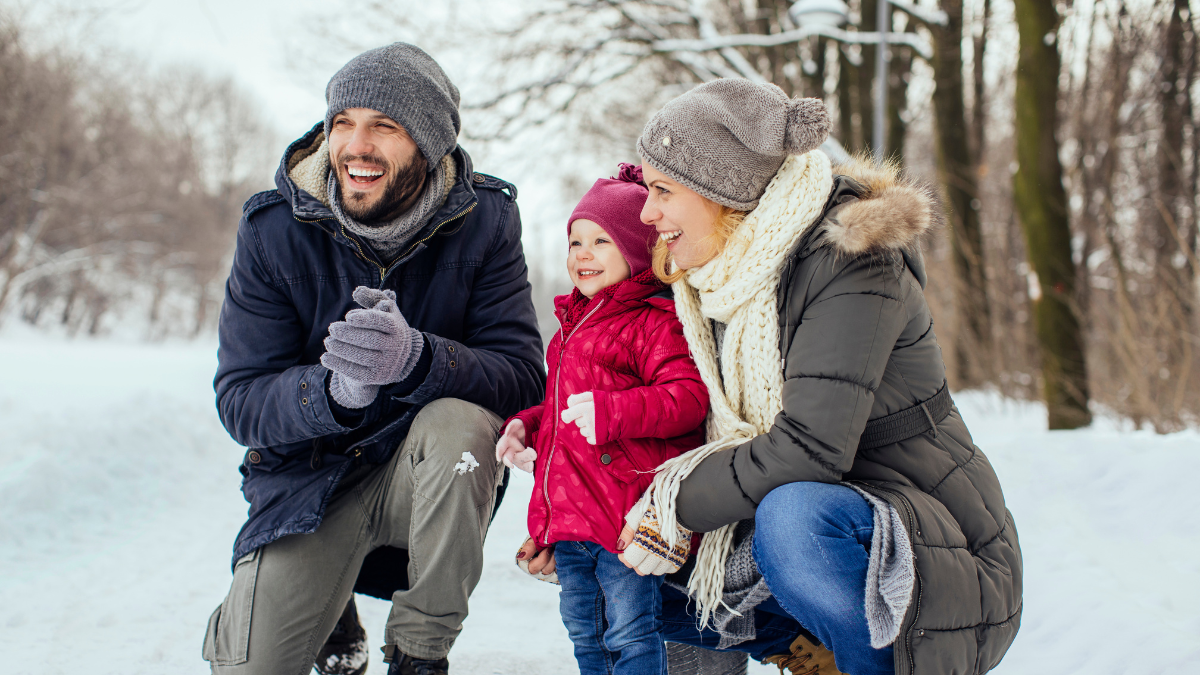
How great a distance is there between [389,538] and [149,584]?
1.55 m

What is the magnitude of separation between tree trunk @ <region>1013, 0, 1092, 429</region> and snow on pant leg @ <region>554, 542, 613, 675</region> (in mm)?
5052

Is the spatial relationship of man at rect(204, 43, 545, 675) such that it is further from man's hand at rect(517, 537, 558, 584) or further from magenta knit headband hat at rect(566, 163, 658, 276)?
magenta knit headband hat at rect(566, 163, 658, 276)

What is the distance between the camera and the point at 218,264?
31625mm

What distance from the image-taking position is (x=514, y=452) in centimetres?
186

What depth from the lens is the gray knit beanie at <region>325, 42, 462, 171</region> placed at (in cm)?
204

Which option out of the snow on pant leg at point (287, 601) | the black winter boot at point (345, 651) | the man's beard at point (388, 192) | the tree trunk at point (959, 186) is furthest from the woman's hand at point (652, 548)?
the tree trunk at point (959, 186)

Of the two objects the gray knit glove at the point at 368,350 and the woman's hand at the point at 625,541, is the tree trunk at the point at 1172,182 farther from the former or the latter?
the gray knit glove at the point at 368,350

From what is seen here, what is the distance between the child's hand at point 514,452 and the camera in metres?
1.85

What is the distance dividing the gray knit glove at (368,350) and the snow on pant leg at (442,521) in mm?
173

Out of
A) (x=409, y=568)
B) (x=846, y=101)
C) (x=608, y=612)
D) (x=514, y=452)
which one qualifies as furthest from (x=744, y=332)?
(x=846, y=101)

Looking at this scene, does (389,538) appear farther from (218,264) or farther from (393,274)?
(218,264)

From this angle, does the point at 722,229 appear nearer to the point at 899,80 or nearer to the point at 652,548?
the point at 652,548

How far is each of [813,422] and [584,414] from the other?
19.7 inches

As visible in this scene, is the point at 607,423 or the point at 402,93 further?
the point at 402,93
